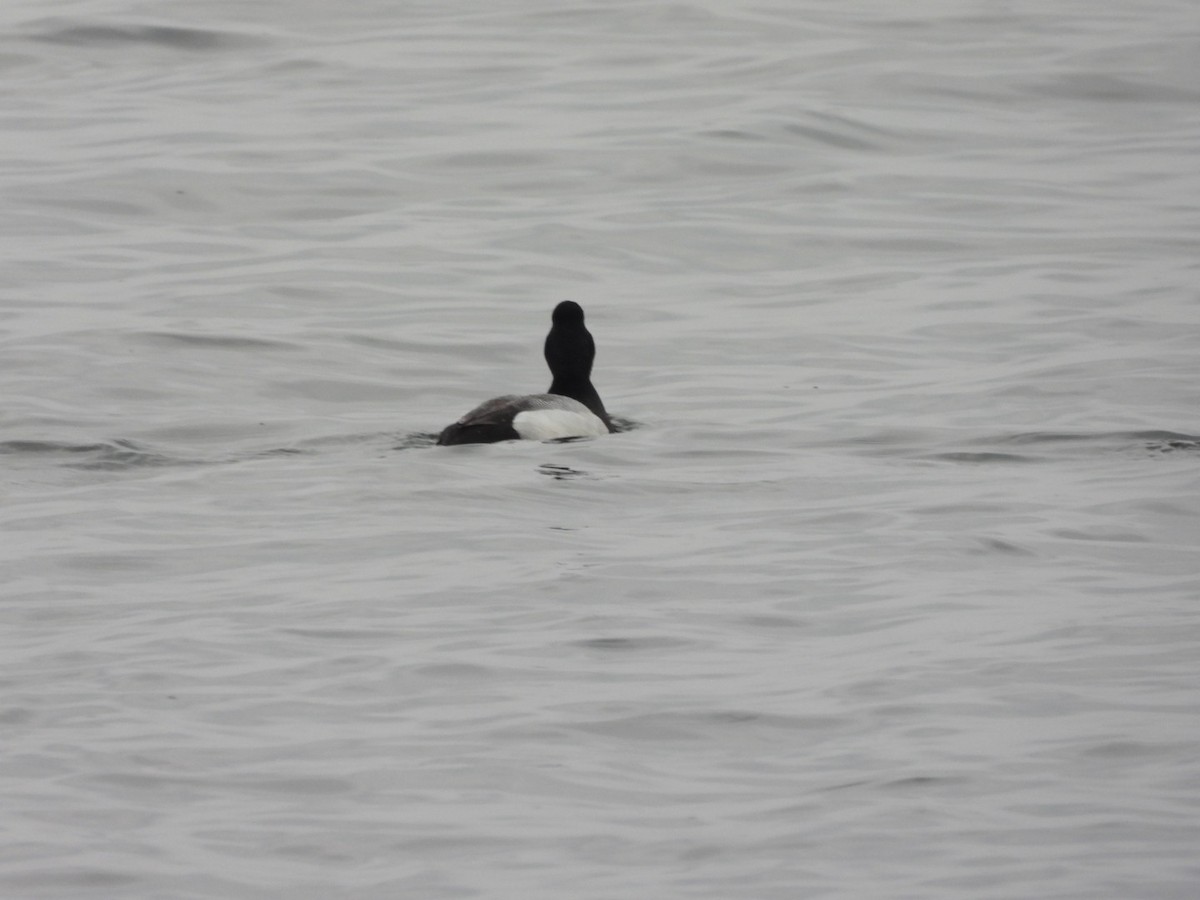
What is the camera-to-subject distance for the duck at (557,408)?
12836 millimetres

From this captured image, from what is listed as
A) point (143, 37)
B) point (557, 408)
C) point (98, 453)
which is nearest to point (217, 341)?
point (98, 453)

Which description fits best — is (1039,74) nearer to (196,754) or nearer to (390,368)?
(390,368)

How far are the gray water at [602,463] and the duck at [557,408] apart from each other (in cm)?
22

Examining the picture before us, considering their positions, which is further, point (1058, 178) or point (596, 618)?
point (1058, 178)

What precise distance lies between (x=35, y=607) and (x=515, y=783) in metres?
2.95

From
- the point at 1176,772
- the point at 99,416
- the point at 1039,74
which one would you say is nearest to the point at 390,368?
the point at 99,416

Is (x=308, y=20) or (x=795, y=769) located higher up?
(x=308, y=20)

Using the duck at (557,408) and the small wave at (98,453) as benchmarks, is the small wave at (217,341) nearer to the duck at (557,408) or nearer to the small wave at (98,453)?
the duck at (557,408)

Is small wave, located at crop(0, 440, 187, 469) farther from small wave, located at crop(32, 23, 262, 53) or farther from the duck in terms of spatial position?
small wave, located at crop(32, 23, 262, 53)

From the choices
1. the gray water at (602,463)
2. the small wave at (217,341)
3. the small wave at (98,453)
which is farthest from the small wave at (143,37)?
the small wave at (98,453)

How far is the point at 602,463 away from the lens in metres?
12.4

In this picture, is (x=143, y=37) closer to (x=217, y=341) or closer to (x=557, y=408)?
(x=217, y=341)

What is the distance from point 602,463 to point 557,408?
961 millimetres

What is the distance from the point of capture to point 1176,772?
22.1ft
